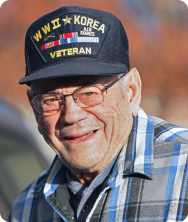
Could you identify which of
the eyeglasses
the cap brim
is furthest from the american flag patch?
the eyeglasses

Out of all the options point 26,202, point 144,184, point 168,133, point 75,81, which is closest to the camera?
point 144,184

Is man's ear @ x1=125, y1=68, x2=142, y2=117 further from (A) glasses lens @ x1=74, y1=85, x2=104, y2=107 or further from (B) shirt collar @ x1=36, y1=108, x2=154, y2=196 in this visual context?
(A) glasses lens @ x1=74, y1=85, x2=104, y2=107

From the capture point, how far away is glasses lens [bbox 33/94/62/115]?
5.44 feet

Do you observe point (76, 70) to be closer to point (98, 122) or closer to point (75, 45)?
point (75, 45)

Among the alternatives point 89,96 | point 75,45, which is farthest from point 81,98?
point 75,45

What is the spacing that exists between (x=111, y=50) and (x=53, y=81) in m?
0.42

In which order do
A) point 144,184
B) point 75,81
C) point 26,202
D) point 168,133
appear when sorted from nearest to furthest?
point 144,184
point 75,81
point 168,133
point 26,202

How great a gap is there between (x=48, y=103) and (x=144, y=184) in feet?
2.58

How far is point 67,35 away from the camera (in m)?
1.59

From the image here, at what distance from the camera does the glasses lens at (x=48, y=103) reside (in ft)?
5.44

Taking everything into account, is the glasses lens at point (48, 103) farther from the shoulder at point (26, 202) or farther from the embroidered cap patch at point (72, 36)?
the shoulder at point (26, 202)

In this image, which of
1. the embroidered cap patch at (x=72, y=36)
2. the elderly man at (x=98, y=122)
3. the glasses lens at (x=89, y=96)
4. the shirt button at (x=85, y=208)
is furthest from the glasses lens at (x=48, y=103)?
the shirt button at (x=85, y=208)

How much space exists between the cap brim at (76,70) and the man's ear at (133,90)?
0.21m

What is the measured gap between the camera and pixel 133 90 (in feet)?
6.09
